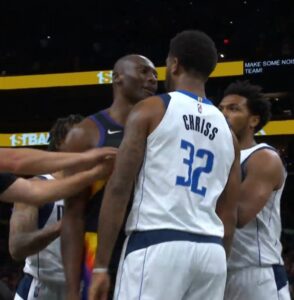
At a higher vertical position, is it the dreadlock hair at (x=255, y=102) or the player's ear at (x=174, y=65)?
the player's ear at (x=174, y=65)

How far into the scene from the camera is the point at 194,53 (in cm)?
392

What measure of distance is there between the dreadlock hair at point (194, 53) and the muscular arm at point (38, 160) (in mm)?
607

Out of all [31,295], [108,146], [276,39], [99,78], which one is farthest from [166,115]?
[276,39]

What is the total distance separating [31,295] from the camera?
17.7 ft

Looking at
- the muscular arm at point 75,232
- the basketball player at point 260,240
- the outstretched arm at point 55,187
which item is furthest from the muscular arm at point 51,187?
the basketball player at point 260,240

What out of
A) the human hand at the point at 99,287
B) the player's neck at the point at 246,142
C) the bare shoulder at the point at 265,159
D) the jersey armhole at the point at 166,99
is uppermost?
the jersey armhole at the point at 166,99

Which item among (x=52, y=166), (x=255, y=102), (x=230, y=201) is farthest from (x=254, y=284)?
(x=52, y=166)

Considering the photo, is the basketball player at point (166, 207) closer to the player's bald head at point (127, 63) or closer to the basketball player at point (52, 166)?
the basketball player at point (52, 166)

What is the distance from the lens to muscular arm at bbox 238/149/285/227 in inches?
179

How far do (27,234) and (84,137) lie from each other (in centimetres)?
105

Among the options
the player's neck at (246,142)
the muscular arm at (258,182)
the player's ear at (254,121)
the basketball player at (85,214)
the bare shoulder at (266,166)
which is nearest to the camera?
the basketball player at (85,214)

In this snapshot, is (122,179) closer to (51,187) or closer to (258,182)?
(51,187)

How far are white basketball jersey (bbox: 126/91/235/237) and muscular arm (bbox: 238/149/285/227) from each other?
0.70 meters

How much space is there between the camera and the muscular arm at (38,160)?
12.2ft
